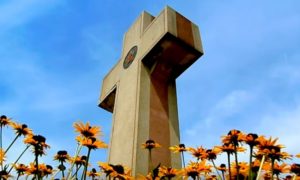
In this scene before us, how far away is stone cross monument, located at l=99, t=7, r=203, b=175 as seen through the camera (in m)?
9.11

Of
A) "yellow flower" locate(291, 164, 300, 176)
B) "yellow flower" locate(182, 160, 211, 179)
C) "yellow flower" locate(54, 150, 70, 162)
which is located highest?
"yellow flower" locate(54, 150, 70, 162)

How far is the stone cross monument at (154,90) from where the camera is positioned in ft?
29.9

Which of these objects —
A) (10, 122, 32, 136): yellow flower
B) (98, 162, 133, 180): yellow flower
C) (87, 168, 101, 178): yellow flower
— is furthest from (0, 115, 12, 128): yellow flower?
(98, 162, 133, 180): yellow flower

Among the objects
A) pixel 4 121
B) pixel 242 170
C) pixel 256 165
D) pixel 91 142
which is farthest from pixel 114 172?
pixel 4 121

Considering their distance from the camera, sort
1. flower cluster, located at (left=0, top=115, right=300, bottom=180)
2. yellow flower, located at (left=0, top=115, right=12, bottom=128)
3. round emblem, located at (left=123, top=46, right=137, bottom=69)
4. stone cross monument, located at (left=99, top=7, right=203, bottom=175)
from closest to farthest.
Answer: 1. flower cluster, located at (left=0, top=115, right=300, bottom=180)
2. yellow flower, located at (left=0, top=115, right=12, bottom=128)
3. stone cross monument, located at (left=99, top=7, right=203, bottom=175)
4. round emblem, located at (left=123, top=46, right=137, bottom=69)

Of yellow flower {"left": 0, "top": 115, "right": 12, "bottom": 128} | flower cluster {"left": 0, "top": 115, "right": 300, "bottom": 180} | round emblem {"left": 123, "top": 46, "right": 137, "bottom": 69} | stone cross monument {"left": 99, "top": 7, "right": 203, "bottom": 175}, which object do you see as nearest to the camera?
flower cluster {"left": 0, "top": 115, "right": 300, "bottom": 180}

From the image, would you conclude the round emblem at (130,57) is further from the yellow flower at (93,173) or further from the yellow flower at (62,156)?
the yellow flower at (62,156)

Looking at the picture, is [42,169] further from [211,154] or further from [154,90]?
[154,90]

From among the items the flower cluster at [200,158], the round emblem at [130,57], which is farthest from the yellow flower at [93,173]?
the round emblem at [130,57]

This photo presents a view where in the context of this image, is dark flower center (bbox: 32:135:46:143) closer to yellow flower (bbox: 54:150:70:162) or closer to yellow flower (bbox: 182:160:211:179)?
yellow flower (bbox: 54:150:70:162)

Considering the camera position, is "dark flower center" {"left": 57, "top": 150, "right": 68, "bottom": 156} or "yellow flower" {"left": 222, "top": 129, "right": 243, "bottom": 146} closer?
"yellow flower" {"left": 222, "top": 129, "right": 243, "bottom": 146}

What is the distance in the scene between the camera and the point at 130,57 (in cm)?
1209

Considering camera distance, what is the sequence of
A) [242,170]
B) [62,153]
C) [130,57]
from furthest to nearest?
[130,57] < [62,153] < [242,170]

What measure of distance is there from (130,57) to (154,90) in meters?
2.28
